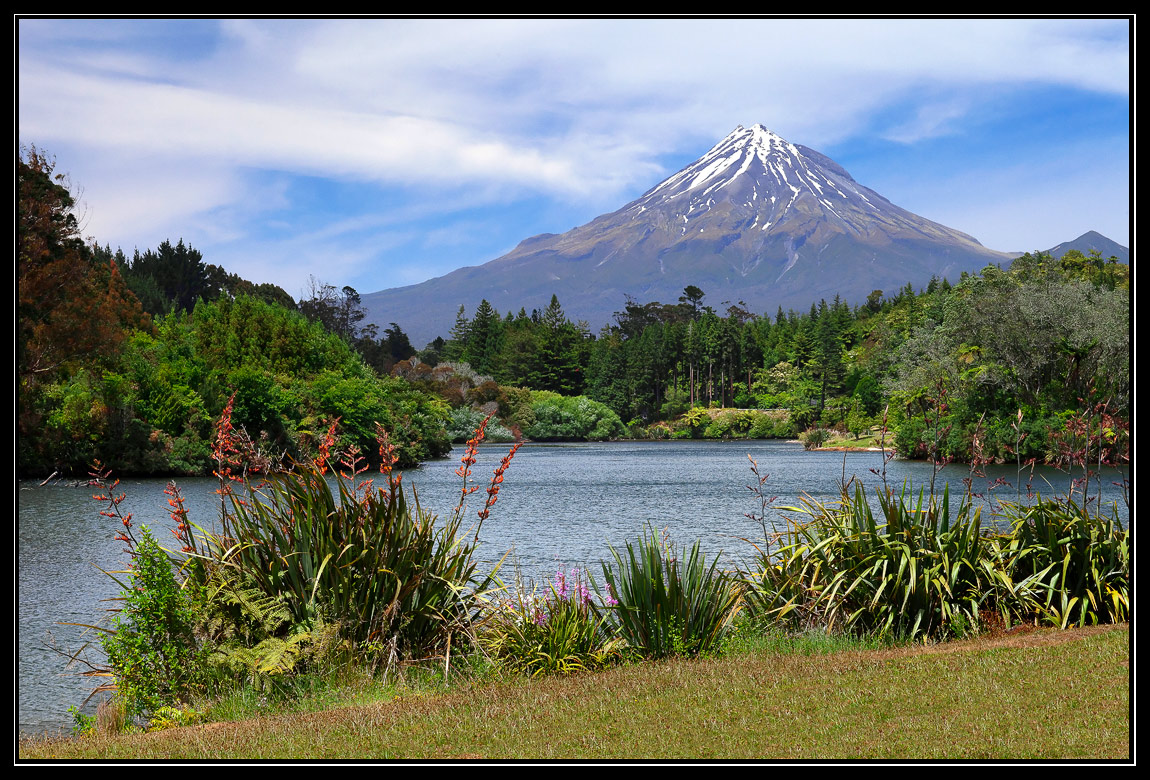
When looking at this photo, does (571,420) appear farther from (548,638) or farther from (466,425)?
(548,638)

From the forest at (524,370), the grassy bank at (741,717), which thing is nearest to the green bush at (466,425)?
the forest at (524,370)

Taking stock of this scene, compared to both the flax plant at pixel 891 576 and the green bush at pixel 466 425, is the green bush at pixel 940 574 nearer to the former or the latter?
the flax plant at pixel 891 576

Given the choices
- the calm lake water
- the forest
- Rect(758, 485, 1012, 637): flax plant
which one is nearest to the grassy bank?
Rect(758, 485, 1012, 637): flax plant

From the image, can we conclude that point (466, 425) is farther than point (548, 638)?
Yes

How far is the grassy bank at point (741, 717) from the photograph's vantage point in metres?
4.97

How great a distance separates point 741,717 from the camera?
18.1 ft

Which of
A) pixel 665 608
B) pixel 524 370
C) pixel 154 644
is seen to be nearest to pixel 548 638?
pixel 665 608

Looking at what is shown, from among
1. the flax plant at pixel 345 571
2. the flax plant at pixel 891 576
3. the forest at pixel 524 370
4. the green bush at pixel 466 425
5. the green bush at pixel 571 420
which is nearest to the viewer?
the flax plant at pixel 345 571

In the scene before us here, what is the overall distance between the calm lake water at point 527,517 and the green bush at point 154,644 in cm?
38

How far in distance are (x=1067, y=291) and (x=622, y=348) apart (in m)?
58.2

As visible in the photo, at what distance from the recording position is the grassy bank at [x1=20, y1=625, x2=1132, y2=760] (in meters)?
4.97

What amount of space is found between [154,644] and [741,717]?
420 centimetres

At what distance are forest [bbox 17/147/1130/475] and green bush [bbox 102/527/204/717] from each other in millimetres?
1542
